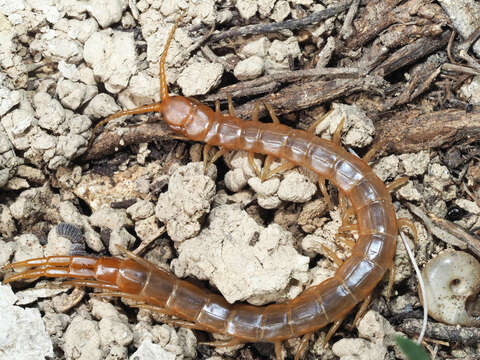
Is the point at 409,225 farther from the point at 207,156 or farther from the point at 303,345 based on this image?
the point at 207,156

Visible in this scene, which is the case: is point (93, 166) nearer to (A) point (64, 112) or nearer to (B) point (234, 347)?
(A) point (64, 112)

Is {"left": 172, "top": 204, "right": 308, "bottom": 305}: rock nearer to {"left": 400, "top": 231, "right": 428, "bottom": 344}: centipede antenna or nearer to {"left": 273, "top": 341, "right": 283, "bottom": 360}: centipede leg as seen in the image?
{"left": 273, "top": 341, "right": 283, "bottom": 360}: centipede leg

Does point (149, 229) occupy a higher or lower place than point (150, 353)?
higher

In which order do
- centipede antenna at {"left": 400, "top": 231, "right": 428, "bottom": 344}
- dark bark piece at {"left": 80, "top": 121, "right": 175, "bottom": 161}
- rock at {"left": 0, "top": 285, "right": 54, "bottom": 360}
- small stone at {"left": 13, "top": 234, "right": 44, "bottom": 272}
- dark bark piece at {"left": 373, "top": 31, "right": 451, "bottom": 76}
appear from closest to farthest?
1. rock at {"left": 0, "top": 285, "right": 54, "bottom": 360}
2. centipede antenna at {"left": 400, "top": 231, "right": 428, "bottom": 344}
3. small stone at {"left": 13, "top": 234, "right": 44, "bottom": 272}
4. dark bark piece at {"left": 373, "top": 31, "right": 451, "bottom": 76}
5. dark bark piece at {"left": 80, "top": 121, "right": 175, "bottom": 161}

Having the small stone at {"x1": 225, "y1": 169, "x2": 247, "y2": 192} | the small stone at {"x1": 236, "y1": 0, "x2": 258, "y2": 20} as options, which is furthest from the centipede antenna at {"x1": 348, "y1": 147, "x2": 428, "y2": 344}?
the small stone at {"x1": 236, "y1": 0, "x2": 258, "y2": 20}

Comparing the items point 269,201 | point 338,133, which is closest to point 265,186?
point 269,201

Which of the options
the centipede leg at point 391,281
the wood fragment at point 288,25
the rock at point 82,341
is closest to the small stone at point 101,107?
the wood fragment at point 288,25

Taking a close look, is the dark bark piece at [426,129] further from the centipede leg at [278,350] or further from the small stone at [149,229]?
the small stone at [149,229]

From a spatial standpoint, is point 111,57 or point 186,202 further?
point 111,57
